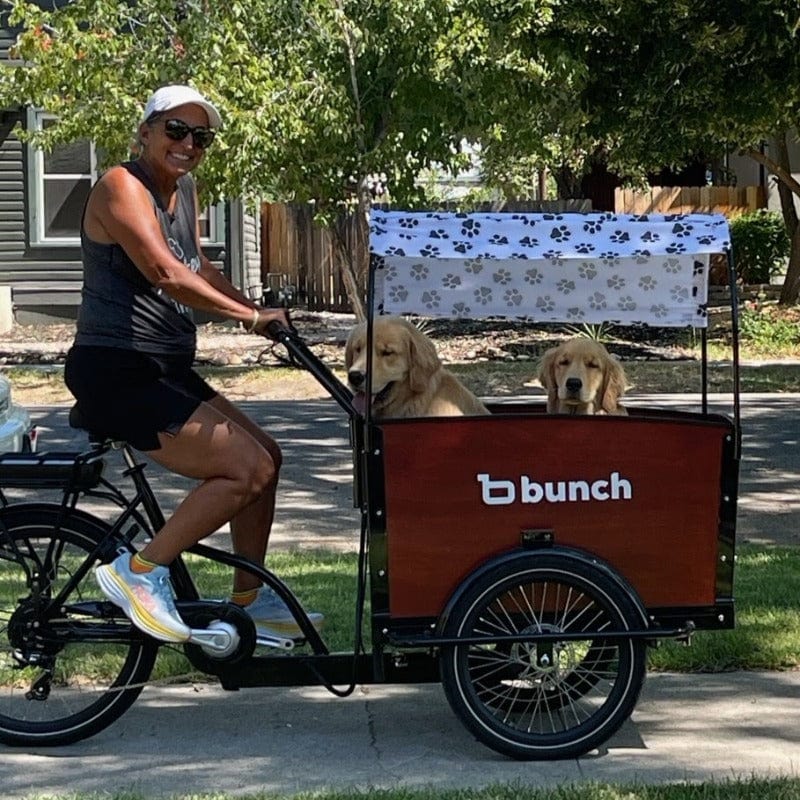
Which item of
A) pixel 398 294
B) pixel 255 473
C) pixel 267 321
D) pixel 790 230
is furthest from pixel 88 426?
pixel 790 230

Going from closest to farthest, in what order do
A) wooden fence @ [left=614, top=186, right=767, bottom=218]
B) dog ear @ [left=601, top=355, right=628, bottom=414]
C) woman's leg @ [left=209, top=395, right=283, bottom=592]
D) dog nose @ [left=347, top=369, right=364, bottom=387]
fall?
woman's leg @ [left=209, top=395, right=283, bottom=592], dog nose @ [left=347, top=369, right=364, bottom=387], dog ear @ [left=601, top=355, right=628, bottom=414], wooden fence @ [left=614, top=186, right=767, bottom=218]

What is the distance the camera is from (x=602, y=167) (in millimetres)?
30391

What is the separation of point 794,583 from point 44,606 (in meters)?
3.72

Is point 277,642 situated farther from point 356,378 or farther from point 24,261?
point 24,261

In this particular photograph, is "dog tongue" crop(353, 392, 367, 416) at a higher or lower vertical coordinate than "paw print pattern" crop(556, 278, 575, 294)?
Answer: lower

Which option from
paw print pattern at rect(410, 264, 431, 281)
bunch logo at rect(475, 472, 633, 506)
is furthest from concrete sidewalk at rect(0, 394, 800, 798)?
paw print pattern at rect(410, 264, 431, 281)

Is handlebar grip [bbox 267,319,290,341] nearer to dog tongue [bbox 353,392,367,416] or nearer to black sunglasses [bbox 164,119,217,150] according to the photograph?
dog tongue [bbox 353,392,367,416]

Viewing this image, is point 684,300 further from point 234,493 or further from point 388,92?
point 388,92

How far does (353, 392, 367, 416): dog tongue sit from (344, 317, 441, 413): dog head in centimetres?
3

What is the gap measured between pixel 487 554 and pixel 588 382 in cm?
191

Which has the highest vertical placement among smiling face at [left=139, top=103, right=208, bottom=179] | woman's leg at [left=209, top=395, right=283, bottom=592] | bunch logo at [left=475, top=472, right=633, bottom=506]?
smiling face at [left=139, top=103, right=208, bottom=179]

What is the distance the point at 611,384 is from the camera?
20.9ft

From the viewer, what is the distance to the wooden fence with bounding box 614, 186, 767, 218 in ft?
91.6

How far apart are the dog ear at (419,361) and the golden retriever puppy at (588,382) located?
1069mm
